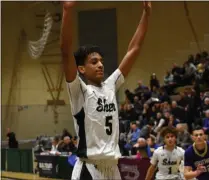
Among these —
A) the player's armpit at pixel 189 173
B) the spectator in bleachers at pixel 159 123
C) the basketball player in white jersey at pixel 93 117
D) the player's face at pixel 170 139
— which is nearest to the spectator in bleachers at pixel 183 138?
the spectator in bleachers at pixel 159 123

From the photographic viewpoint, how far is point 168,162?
26.5 ft

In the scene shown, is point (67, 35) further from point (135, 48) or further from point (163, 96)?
point (163, 96)

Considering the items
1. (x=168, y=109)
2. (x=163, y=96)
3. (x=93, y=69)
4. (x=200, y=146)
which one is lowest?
(x=200, y=146)

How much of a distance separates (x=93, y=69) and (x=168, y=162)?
480 centimetres

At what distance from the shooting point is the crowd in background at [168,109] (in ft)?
47.5

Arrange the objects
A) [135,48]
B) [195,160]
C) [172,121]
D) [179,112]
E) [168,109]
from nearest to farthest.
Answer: [135,48] → [195,160] → [172,121] → [179,112] → [168,109]

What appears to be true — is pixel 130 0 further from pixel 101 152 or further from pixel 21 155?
pixel 101 152

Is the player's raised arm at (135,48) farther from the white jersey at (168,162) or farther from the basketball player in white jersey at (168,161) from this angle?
the white jersey at (168,162)

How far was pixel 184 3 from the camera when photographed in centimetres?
2453

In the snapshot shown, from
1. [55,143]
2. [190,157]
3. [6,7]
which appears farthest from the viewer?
[6,7]

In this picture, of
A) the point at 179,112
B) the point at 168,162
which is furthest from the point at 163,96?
the point at 168,162

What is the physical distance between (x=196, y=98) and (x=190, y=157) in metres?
10.5

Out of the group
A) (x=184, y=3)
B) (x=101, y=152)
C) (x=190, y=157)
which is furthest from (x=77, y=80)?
(x=184, y=3)

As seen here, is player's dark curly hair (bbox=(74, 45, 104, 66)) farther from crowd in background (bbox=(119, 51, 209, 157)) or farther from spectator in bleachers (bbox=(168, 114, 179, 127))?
spectator in bleachers (bbox=(168, 114, 179, 127))
